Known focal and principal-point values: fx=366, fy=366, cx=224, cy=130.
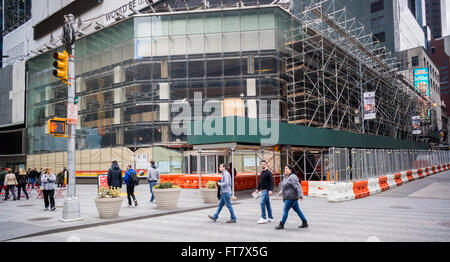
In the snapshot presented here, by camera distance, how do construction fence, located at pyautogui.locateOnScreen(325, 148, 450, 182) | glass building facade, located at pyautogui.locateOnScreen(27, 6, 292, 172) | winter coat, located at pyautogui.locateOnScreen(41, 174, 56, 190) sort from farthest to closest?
glass building facade, located at pyautogui.locateOnScreen(27, 6, 292, 172)
construction fence, located at pyautogui.locateOnScreen(325, 148, 450, 182)
winter coat, located at pyautogui.locateOnScreen(41, 174, 56, 190)

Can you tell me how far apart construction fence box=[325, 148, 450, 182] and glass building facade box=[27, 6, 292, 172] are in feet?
31.0

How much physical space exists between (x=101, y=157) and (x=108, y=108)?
4949 millimetres

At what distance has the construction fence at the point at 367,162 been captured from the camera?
19156mm

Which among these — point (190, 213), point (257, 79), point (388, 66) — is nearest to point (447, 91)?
point (388, 66)

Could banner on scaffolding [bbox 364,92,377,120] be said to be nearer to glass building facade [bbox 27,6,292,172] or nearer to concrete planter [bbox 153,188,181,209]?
glass building facade [bbox 27,6,292,172]

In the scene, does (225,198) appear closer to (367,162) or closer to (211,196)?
(211,196)

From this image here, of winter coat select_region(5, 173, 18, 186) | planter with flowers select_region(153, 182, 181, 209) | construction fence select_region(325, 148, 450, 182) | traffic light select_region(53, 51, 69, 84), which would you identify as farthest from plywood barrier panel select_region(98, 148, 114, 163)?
traffic light select_region(53, 51, 69, 84)

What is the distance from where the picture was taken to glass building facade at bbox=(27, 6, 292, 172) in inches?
1273

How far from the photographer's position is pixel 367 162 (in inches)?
874

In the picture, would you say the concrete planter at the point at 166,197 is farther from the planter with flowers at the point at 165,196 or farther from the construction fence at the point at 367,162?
the construction fence at the point at 367,162

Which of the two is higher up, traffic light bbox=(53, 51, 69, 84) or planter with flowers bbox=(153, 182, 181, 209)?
traffic light bbox=(53, 51, 69, 84)

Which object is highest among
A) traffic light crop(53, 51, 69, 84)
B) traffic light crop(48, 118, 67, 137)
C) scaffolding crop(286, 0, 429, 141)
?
scaffolding crop(286, 0, 429, 141)
